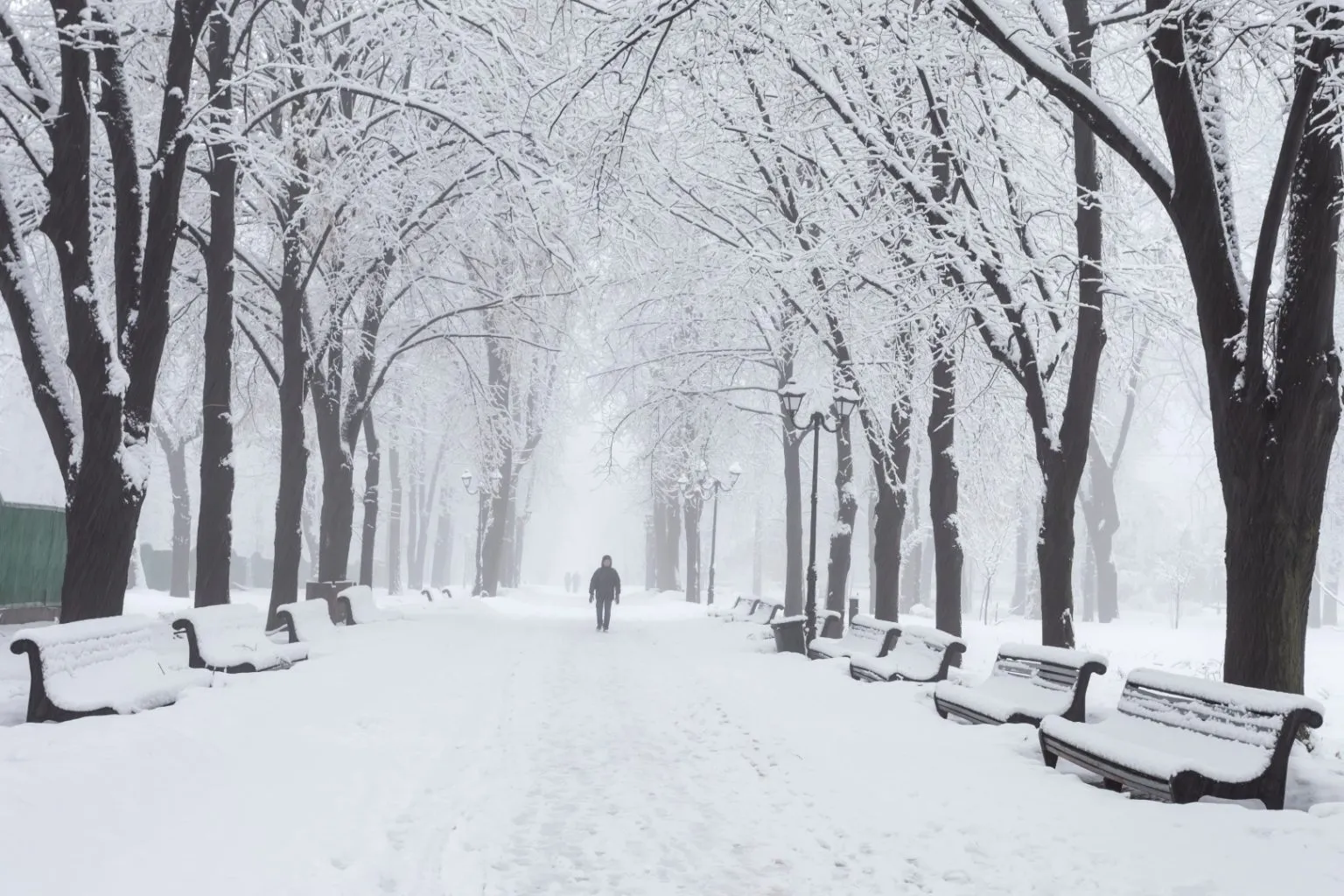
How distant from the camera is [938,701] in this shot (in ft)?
30.9

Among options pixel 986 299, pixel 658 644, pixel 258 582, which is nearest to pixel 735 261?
pixel 986 299

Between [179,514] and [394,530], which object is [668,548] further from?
[179,514]

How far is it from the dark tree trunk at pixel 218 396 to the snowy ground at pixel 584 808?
13.3 ft

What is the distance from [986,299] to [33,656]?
1019 centimetres

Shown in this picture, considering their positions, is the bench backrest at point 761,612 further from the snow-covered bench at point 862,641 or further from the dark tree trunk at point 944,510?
the dark tree trunk at point 944,510

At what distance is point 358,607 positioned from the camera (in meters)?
18.5

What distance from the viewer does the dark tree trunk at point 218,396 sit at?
1307cm

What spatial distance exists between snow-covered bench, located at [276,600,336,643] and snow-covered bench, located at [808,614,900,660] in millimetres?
6944

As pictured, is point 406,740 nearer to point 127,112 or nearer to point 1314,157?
point 127,112

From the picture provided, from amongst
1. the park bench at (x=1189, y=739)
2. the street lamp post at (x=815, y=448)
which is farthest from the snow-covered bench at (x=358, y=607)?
the park bench at (x=1189, y=739)

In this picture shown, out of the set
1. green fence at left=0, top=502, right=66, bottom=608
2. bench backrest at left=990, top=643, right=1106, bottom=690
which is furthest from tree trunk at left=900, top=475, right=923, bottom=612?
bench backrest at left=990, top=643, right=1106, bottom=690

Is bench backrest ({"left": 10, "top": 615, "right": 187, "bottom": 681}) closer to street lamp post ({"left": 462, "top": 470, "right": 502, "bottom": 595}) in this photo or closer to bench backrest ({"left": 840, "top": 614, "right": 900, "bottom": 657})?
bench backrest ({"left": 840, "top": 614, "right": 900, "bottom": 657})

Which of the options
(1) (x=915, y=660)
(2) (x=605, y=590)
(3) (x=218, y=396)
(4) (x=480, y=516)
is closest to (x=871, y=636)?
(1) (x=915, y=660)

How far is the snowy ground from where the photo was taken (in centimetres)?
491
